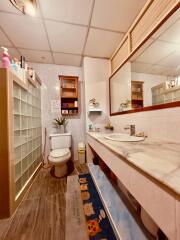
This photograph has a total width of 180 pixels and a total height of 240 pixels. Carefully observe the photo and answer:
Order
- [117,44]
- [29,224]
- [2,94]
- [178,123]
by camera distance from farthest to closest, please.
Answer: [117,44], [2,94], [29,224], [178,123]

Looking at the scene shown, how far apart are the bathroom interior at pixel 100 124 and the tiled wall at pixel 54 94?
0.49ft

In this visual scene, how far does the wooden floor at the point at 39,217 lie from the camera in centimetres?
97

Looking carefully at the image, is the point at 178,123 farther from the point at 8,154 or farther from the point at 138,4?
the point at 8,154

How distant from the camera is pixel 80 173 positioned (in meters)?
1.99

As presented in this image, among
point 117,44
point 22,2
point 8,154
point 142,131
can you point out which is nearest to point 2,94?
point 8,154

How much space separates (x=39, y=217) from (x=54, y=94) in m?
2.04

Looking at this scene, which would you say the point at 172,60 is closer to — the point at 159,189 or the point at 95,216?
the point at 159,189

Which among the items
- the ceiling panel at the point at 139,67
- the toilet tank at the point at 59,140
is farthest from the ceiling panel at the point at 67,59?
the toilet tank at the point at 59,140

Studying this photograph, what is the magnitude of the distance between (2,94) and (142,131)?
59.2 inches

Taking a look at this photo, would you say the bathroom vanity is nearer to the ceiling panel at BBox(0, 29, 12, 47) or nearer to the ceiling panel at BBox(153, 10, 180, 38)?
the ceiling panel at BBox(153, 10, 180, 38)

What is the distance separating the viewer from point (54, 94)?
8.25ft

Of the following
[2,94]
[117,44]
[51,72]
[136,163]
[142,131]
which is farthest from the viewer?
[51,72]

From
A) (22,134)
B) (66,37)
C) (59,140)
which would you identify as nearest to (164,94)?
(66,37)

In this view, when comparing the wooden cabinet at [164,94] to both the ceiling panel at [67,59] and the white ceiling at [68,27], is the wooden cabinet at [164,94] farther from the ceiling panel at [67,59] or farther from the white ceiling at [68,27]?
the ceiling panel at [67,59]
